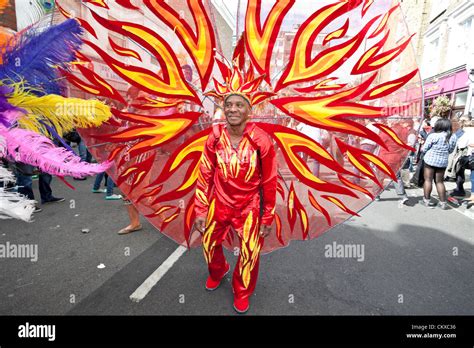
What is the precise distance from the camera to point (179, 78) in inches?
82.2

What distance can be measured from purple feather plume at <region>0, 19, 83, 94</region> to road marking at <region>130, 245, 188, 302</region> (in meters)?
1.80

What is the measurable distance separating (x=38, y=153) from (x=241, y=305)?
180cm

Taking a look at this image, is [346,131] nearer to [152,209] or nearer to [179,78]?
[179,78]

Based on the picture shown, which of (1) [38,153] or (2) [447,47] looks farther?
(2) [447,47]

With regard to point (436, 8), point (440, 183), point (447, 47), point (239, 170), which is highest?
point (436, 8)

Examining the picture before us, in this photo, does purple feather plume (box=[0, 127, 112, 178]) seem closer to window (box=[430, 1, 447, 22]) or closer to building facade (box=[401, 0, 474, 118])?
building facade (box=[401, 0, 474, 118])

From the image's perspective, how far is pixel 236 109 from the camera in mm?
1806

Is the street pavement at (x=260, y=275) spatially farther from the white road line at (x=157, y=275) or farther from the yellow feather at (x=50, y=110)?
the yellow feather at (x=50, y=110)

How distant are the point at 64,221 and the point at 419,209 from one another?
245 inches

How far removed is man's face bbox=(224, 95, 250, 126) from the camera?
5.92 feet

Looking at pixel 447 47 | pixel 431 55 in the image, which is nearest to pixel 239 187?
pixel 447 47

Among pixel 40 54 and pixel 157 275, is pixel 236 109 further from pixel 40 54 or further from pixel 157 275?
pixel 157 275

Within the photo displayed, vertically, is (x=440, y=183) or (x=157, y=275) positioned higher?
(x=440, y=183)
